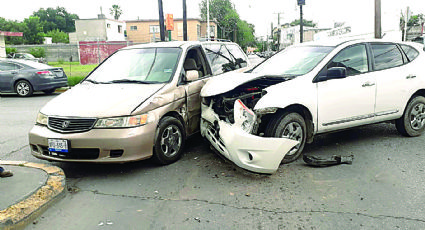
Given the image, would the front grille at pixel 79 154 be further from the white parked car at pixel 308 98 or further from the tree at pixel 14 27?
the tree at pixel 14 27

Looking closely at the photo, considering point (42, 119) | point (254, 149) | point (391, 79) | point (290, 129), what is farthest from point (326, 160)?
point (42, 119)

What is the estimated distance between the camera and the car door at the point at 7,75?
13555 mm

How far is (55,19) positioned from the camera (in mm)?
96750

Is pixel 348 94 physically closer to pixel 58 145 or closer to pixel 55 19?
pixel 58 145

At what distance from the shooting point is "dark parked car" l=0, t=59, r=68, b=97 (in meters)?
13.4

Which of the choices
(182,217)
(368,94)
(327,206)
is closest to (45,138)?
(182,217)

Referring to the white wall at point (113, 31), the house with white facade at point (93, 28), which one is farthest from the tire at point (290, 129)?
the white wall at point (113, 31)

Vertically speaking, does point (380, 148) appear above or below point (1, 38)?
below

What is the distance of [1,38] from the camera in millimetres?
29484

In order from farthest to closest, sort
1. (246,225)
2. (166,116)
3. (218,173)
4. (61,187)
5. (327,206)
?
(166,116) → (218,173) → (61,187) → (327,206) → (246,225)

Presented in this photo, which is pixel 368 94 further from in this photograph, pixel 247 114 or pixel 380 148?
pixel 247 114

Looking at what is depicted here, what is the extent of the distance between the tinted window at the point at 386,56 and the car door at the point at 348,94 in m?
0.22

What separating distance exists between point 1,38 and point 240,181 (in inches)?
1234

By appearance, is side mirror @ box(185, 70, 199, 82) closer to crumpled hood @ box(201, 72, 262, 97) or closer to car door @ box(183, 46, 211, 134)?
car door @ box(183, 46, 211, 134)
